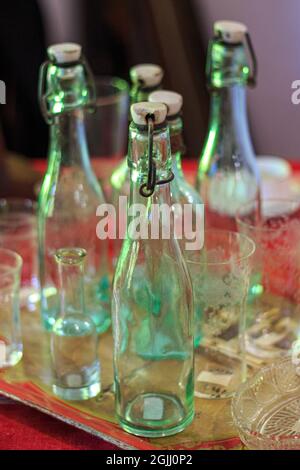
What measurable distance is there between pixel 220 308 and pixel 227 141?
8.0 inches

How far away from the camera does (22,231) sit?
3.33 feet

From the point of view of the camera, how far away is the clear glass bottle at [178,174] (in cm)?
74

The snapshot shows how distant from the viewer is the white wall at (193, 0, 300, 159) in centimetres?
229

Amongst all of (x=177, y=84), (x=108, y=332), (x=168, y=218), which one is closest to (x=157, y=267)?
(x=168, y=218)

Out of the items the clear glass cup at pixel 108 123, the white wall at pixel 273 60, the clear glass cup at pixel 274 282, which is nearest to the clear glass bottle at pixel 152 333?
the clear glass cup at pixel 274 282

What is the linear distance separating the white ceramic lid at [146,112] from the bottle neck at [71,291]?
163 millimetres

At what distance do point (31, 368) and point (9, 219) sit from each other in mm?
267

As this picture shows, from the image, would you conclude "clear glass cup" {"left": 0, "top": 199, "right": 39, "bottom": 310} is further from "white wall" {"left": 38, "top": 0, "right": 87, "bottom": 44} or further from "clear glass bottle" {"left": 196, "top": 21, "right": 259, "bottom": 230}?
"white wall" {"left": 38, "top": 0, "right": 87, "bottom": 44}

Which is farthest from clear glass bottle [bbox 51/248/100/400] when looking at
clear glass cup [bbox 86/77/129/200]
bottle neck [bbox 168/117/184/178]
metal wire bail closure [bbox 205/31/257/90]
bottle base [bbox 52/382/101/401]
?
clear glass cup [bbox 86/77/129/200]

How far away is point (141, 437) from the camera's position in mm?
697

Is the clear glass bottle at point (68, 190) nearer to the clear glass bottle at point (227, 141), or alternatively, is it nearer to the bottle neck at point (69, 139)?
the bottle neck at point (69, 139)

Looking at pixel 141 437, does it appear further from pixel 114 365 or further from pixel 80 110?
pixel 80 110

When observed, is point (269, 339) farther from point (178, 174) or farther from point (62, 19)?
point (62, 19)

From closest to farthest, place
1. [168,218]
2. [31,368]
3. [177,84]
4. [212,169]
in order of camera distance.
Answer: [168,218], [31,368], [212,169], [177,84]
